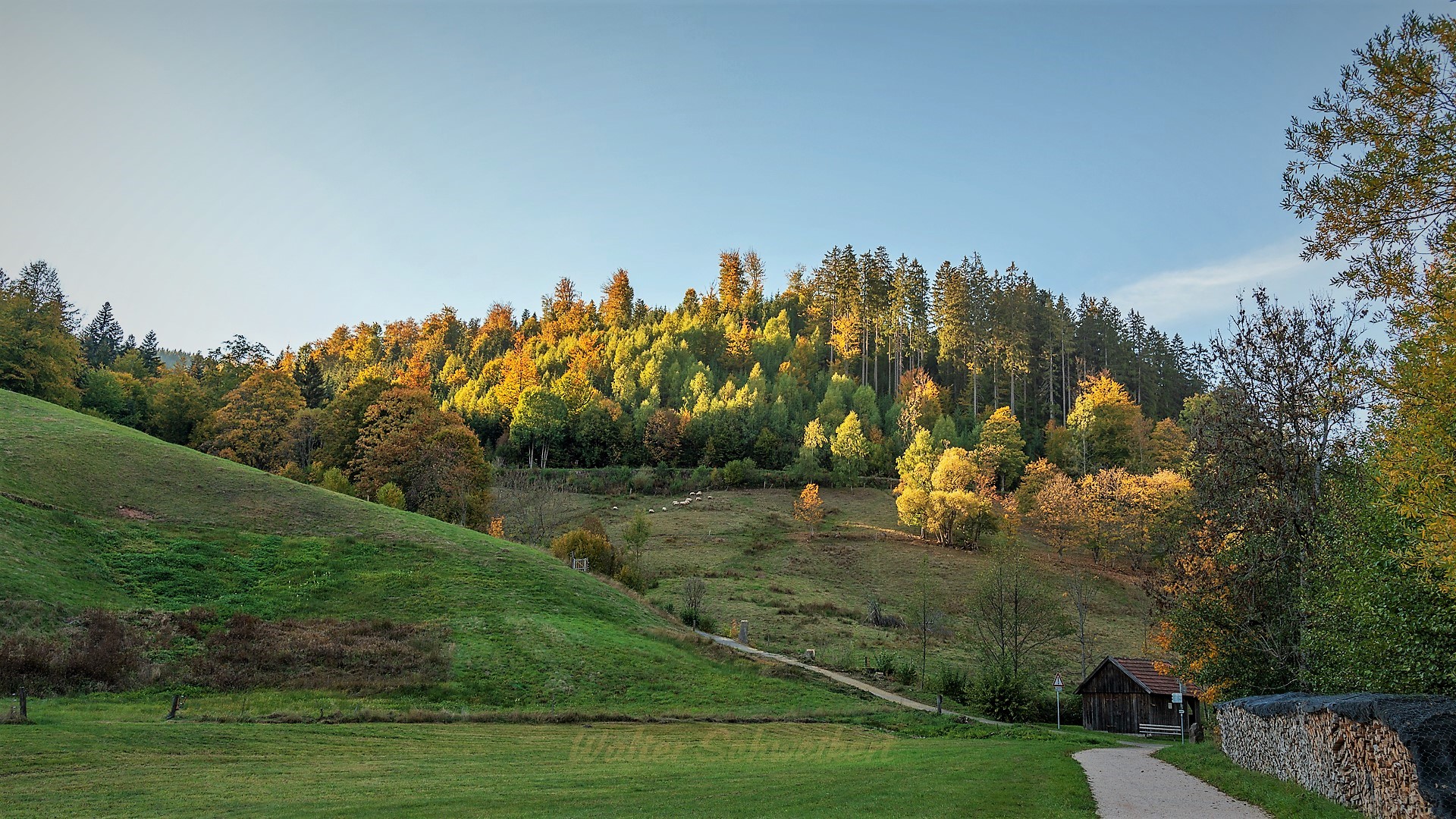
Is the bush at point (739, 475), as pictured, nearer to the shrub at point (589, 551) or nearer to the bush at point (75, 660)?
the shrub at point (589, 551)

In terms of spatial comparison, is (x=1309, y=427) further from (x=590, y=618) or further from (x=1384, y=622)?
(x=590, y=618)

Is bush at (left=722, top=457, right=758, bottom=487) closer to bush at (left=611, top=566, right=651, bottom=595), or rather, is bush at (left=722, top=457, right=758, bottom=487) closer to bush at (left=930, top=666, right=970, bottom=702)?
bush at (left=611, top=566, right=651, bottom=595)

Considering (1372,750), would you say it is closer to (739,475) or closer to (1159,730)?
(1159,730)

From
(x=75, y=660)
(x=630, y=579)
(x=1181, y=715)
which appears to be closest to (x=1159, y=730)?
(x=1181, y=715)

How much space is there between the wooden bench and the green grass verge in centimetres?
2220

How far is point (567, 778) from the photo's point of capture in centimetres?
1670

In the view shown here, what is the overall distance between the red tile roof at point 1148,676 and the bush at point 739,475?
6332 cm

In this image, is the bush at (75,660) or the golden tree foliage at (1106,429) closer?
the bush at (75,660)

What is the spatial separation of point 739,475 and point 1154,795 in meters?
88.0

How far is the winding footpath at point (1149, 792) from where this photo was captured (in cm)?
1344

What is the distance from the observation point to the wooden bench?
1638 inches

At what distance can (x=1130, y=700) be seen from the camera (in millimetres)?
43062

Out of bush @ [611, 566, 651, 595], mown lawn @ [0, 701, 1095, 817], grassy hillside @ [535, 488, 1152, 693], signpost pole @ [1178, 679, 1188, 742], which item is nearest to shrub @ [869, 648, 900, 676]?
grassy hillside @ [535, 488, 1152, 693]

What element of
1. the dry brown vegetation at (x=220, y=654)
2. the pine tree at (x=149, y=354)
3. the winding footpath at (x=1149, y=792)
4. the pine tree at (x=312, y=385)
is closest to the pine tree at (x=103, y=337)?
the pine tree at (x=149, y=354)
